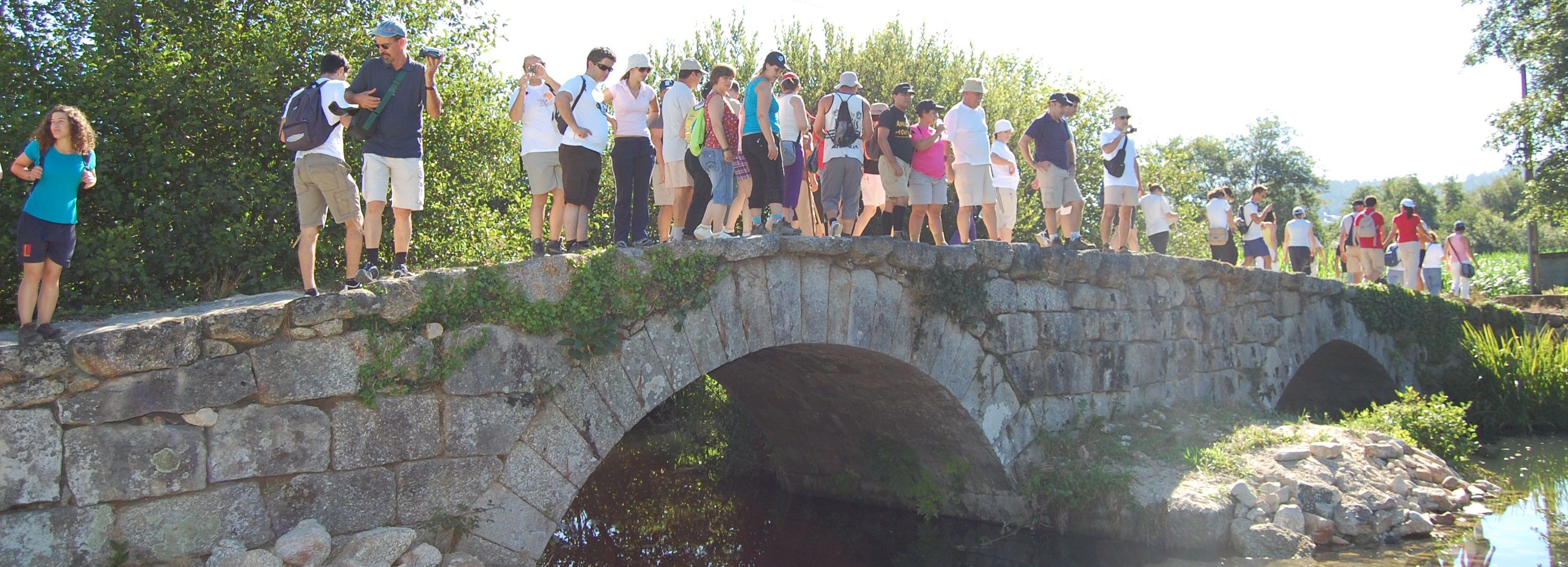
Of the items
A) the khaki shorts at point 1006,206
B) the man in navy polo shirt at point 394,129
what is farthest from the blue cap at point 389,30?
the khaki shorts at point 1006,206

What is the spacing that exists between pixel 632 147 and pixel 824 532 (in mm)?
4354

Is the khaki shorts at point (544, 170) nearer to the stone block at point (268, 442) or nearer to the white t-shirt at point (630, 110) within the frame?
the white t-shirt at point (630, 110)

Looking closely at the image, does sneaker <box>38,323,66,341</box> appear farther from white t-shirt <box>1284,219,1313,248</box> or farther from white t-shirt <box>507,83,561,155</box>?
→ white t-shirt <box>1284,219,1313,248</box>

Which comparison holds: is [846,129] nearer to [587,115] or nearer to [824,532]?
[587,115]

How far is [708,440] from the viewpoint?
12.3 meters

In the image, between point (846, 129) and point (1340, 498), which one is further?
point (1340, 498)

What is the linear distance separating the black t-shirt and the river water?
3144 mm

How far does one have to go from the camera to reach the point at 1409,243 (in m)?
15.0

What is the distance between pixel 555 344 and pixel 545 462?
60cm

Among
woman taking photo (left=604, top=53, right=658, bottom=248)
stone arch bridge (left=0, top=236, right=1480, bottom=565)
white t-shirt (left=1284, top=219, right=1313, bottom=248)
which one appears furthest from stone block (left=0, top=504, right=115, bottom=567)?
white t-shirt (left=1284, top=219, right=1313, bottom=248)

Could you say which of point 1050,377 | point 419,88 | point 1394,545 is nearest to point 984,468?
point 1050,377

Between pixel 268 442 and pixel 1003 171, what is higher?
pixel 1003 171

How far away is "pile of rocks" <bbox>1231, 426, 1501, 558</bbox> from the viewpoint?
7.83 metres

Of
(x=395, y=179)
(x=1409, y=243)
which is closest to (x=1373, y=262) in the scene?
(x=1409, y=243)
